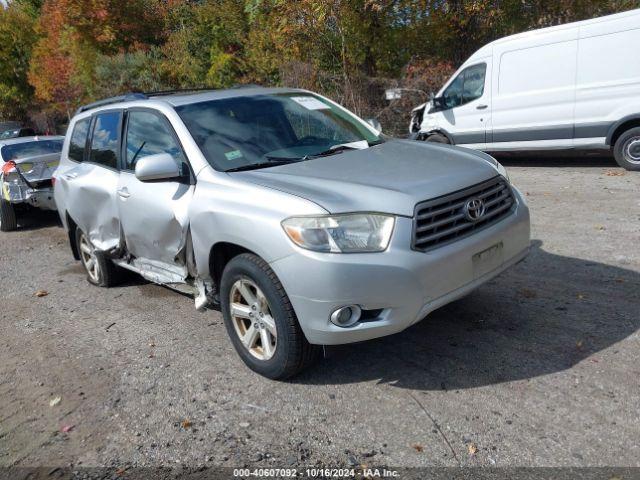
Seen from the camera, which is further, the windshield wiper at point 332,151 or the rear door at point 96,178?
the rear door at point 96,178

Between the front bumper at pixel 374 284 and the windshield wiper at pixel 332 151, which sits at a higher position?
the windshield wiper at pixel 332 151

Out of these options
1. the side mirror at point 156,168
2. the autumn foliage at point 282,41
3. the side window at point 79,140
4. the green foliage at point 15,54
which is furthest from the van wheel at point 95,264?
the green foliage at point 15,54

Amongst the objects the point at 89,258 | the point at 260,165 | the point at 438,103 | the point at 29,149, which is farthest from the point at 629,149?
the point at 29,149

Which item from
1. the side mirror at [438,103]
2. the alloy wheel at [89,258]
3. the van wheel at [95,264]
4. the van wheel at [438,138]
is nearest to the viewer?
the van wheel at [95,264]

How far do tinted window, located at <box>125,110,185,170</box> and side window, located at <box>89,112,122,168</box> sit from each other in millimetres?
246

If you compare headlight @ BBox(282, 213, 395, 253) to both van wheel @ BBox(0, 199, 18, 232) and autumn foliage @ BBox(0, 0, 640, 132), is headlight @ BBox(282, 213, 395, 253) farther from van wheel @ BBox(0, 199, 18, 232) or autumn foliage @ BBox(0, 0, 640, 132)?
autumn foliage @ BBox(0, 0, 640, 132)

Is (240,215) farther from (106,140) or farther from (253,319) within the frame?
(106,140)

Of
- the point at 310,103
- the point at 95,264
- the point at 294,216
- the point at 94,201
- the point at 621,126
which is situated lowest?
the point at 95,264

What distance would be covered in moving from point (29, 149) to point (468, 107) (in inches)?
321

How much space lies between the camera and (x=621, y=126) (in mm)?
9156

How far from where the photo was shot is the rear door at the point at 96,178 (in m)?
5.14

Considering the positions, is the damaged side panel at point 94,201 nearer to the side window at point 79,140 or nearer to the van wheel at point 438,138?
the side window at point 79,140

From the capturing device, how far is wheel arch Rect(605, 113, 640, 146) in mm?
8930

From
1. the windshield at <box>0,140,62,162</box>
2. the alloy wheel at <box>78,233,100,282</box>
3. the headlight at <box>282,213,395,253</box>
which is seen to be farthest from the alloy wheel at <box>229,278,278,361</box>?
the windshield at <box>0,140,62,162</box>
